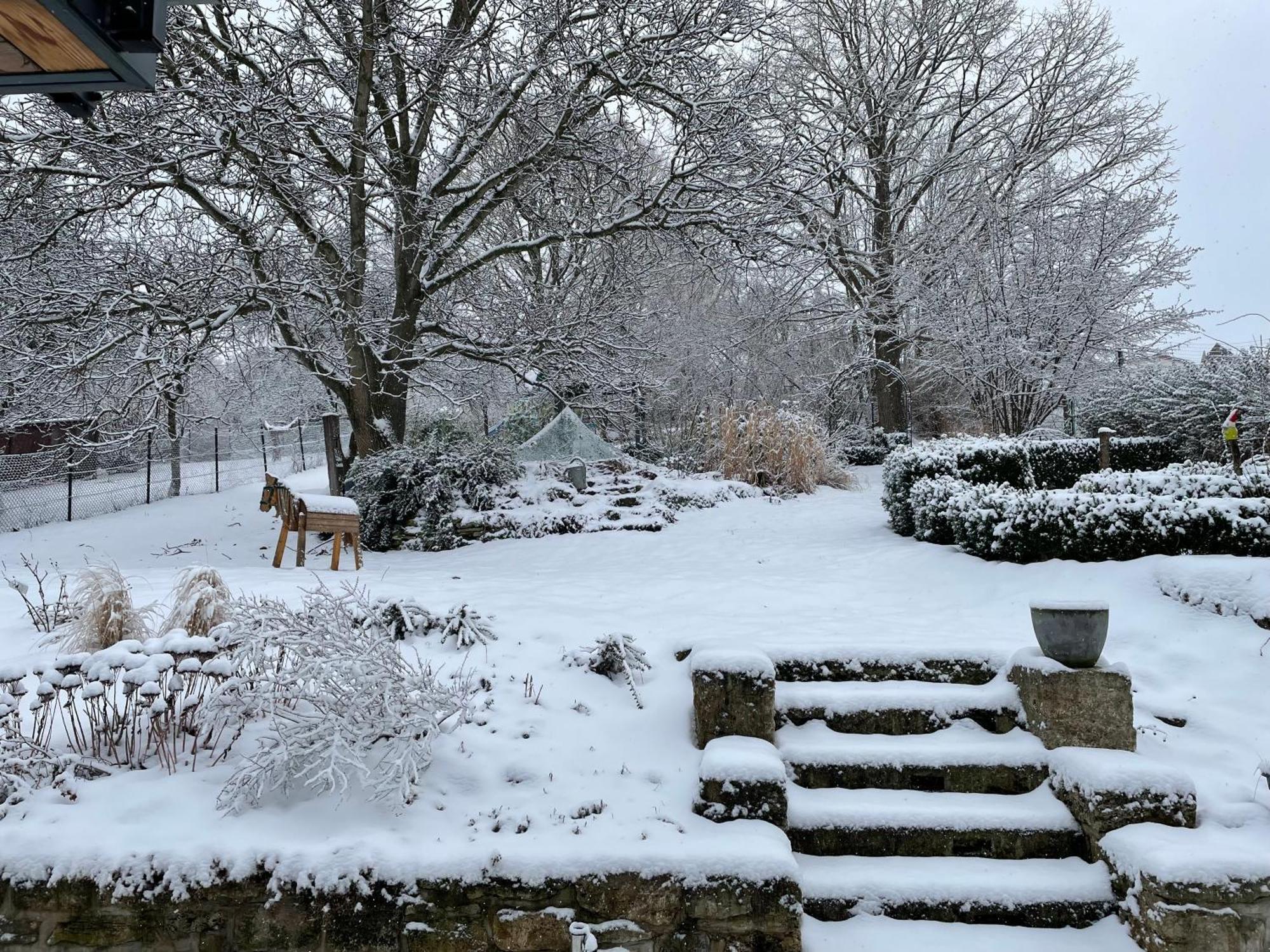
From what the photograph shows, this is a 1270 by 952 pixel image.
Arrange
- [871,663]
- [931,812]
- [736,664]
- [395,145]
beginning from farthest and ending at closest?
[395,145], [871,663], [736,664], [931,812]

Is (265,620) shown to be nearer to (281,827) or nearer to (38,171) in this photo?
(281,827)

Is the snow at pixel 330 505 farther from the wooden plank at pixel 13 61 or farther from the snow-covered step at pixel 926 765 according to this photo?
the wooden plank at pixel 13 61

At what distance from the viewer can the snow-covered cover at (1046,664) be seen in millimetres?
3350

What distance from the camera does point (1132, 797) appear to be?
9.67 ft

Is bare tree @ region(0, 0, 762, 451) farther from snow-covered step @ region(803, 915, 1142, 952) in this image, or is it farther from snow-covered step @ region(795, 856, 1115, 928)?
snow-covered step @ region(803, 915, 1142, 952)

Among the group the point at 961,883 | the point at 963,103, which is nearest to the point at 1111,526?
the point at 961,883

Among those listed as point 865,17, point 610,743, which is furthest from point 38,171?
point 865,17

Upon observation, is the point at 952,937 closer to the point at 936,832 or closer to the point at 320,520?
the point at 936,832

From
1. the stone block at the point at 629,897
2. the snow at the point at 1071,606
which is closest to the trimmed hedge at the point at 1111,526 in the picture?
the snow at the point at 1071,606

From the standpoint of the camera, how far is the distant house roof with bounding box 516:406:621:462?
10648 millimetres

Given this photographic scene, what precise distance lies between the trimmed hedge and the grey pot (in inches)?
84.7

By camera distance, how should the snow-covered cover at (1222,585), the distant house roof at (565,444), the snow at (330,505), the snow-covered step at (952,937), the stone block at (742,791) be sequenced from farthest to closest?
the distant house roof at (565,444) < the snow at (330,505) < the snow-covered cover at (1222,585) < the stone block at (742,791) < the snow-covered step at (952,937)

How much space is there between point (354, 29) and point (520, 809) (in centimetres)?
742

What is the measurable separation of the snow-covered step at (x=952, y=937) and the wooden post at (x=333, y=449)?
639 cm
